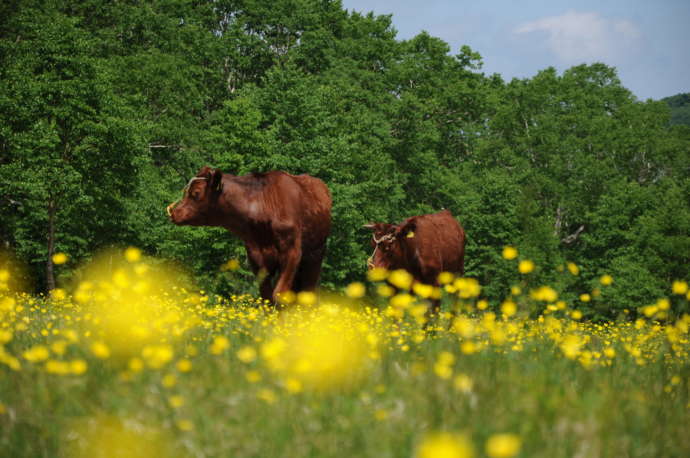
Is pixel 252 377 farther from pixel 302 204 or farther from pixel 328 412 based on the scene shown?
pixel 302 204

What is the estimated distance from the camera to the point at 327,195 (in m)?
8.89

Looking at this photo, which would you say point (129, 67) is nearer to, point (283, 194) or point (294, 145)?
point (294, 145)

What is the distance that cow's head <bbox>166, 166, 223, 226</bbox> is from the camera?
7734 millimetres

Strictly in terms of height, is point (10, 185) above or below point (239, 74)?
below

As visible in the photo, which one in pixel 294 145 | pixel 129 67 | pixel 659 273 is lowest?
pixel 659 273

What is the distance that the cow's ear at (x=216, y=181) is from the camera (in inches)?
302

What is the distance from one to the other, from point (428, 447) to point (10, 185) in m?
24.3

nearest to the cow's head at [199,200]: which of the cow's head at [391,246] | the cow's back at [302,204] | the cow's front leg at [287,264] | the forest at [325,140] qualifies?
the cow's back at [302,204]

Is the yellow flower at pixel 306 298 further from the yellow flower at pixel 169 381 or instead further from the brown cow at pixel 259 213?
the yellow flower at pixel 169 381

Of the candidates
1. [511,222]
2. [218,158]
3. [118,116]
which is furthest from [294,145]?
[511,222]

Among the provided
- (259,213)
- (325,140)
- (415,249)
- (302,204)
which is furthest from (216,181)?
(325,140)

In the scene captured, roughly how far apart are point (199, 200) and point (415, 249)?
4972 millimetres

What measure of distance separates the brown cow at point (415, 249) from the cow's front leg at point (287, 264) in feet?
9.71

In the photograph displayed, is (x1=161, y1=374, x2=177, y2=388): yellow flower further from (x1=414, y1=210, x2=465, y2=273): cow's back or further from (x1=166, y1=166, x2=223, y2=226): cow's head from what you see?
(x1=414, y1=210, x2=465, y2=273): cow's back
